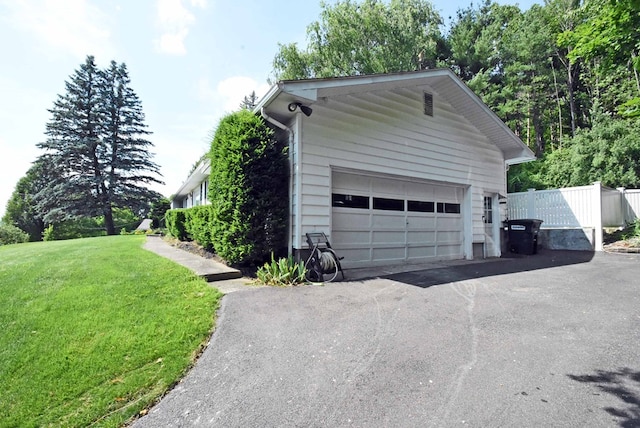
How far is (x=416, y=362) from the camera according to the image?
2.74 meters

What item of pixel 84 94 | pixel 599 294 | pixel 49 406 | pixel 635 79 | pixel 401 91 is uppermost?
pixel 84 94

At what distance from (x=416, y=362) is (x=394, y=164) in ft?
18.4

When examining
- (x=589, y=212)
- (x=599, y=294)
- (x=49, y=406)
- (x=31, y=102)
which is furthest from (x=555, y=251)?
(x=31, y=102)

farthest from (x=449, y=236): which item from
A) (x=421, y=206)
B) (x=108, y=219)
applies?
(x=108, y=219)

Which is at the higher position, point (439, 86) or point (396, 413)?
point (439, 86)

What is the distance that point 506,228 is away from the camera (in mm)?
10312

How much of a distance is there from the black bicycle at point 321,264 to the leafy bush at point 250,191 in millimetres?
780

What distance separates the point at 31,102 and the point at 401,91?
9.70 meters

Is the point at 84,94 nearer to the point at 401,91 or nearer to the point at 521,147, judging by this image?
the point at 401,91

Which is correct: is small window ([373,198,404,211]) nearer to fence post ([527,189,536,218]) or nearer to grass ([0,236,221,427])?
grass ([0,236,221,427])

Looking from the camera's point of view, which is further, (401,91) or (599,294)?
(401,91)

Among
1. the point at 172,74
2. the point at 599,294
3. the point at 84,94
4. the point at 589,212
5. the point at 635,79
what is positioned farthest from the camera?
the point at 84,94

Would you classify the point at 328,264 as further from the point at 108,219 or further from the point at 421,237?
the point at 108,219

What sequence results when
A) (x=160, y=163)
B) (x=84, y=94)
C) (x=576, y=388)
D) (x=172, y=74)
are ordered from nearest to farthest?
(x=576, y=388) → (x=172, y=74) → (x=84, y=94) → (x=160, y=163)
